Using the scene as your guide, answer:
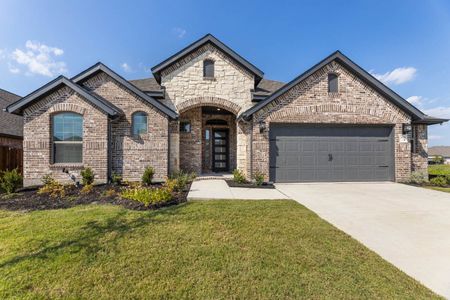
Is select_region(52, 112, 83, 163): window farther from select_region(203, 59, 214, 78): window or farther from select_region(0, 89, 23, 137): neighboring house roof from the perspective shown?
select_region(203, 59, 214, 78): window

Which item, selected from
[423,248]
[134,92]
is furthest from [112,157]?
[423,248]

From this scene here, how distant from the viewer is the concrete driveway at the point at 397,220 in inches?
120

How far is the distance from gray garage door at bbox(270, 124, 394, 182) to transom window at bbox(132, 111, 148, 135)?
567cm

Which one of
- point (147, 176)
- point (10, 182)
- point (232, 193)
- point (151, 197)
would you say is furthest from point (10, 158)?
point (232, 193)

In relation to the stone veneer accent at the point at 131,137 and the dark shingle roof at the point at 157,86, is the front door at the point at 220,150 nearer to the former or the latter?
the dark shingle roof at the point at 157,86

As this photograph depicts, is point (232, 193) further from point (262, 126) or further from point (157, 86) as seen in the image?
point (157, 86)

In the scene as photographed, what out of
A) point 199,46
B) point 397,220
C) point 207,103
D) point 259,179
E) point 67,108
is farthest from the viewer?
point 207,103

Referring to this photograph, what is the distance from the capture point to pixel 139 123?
9.41 meters

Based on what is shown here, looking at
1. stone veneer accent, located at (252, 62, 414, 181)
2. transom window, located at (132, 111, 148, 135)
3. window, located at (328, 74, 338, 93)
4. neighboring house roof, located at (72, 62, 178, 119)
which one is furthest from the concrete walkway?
window, located at (328, 74, 338, 93)

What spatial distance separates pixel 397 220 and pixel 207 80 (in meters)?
9.23

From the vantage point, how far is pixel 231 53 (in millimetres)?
10633

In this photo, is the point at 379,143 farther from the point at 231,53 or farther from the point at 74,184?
the point at 74,184

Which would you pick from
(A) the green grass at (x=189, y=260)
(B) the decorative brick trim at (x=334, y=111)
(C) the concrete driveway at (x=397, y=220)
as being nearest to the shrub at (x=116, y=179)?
(A) the green grass at (x=189, y=260)

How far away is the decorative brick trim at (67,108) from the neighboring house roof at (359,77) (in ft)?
22.0
